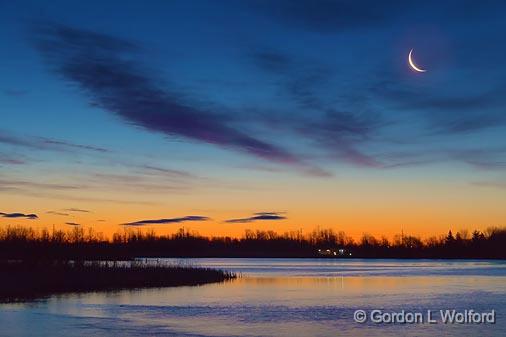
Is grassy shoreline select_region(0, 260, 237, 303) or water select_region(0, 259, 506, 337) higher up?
grassy shoreline select_region(0, 260, 237, 303)

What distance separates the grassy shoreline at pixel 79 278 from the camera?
35.2 metres

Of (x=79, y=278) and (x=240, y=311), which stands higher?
(x=79, y=278)

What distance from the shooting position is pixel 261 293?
36469mm

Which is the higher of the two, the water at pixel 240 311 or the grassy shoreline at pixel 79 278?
the grassy shoreline at pixel 79 278

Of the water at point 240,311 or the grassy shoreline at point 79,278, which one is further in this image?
the grassy shoreline at point 79,278

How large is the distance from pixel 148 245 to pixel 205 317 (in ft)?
426

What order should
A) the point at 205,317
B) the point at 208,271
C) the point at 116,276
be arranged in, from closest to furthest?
the point at 205,317, the point at 116,276, the point at 208,271

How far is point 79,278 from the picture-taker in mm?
40000

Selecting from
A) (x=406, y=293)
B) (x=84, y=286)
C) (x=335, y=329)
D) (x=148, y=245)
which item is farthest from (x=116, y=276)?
(x=148, y=245)

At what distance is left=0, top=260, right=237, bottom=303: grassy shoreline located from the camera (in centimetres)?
3525

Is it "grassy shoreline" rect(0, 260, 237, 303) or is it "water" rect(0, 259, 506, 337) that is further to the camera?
"grassy shoreline" rect(0, 260, 237, 303)

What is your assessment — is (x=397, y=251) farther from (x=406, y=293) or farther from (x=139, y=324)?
(x=139, y=324)

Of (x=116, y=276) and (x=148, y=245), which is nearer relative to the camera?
(x=116, y=276)

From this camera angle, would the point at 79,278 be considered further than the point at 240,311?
Yes
